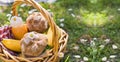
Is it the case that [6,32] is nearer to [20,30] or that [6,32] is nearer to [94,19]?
[20,30]

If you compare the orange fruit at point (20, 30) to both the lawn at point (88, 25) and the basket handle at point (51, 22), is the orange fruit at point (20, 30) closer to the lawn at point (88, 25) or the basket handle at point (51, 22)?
the basket handle at point (51, 22)

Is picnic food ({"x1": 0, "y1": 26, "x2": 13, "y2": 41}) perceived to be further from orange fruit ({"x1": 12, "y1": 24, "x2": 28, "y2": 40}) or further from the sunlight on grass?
the sunlight on grass

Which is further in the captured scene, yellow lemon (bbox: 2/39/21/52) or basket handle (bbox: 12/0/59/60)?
yellow lemon (bbox: 2/39/21/52)

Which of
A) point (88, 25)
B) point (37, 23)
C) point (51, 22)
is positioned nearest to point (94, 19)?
point (88, 25)

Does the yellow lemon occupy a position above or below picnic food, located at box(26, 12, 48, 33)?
below

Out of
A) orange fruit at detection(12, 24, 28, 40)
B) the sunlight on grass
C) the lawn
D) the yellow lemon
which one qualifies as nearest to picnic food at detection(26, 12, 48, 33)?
orange fruit at detection(12, 24, 28, 40)

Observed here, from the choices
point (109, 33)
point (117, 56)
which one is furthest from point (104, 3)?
point (117, 56)
